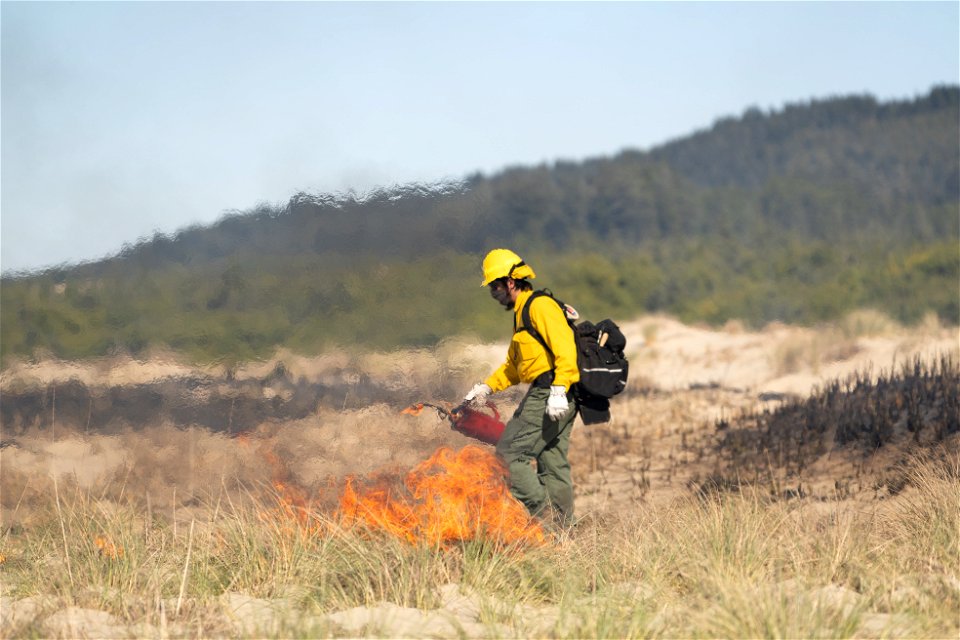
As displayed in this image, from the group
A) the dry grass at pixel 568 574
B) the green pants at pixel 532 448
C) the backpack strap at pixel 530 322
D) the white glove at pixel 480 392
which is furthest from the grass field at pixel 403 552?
the backpack strap at pixel 530 322

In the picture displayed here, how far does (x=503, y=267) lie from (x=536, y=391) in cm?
74

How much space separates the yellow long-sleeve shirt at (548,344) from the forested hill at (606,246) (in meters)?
2.52

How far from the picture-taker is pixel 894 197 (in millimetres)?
57219

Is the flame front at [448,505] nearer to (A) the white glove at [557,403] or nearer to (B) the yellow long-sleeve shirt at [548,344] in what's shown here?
(A) the white glove at [557,403]

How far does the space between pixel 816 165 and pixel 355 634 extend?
6536 centimetres

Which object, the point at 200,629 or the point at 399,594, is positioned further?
the point at 399,594

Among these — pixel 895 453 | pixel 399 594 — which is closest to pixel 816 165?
pixel 895 453

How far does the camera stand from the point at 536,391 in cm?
666

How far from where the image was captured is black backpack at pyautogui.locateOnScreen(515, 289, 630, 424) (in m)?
6.62

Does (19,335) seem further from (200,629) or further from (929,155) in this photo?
(929,155)

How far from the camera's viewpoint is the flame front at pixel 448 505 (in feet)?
19.8

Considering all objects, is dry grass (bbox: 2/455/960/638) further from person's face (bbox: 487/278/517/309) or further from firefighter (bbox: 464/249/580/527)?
person's face (bbox: 487/278/517/309)

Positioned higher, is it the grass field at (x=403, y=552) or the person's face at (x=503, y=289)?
the person's face at (x=503, y=289)

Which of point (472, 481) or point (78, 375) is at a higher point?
point (78, 375)
